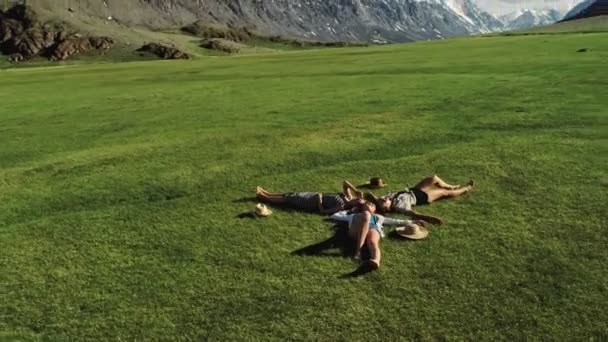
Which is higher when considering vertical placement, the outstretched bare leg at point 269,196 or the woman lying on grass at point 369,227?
the woman lying on grass at point 369,227

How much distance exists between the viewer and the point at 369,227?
446 inches

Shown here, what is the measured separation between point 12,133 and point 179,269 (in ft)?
59.0

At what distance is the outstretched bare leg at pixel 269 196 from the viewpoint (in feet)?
44.4

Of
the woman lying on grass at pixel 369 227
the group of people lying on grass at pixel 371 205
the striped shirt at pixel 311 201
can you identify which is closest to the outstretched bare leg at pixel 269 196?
the group of people lying on grass at pixel 371 205

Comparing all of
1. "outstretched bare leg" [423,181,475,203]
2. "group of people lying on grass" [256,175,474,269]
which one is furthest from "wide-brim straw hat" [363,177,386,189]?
"outstretched bare leg" [423,181,475,203]

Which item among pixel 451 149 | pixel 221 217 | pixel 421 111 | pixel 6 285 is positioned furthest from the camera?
pixel 421 111

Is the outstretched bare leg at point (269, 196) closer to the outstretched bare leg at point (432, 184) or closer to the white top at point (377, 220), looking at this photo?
the white top at point (377, 220)

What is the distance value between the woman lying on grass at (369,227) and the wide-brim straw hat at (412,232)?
5.0 inches

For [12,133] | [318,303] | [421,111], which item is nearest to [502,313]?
[318,303]

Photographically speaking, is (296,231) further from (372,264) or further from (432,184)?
(432,184)

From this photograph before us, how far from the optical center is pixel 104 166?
59.1 ft

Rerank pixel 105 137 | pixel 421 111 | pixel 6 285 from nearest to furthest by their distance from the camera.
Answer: pixel 6 285 → pixel 105 137 → pixel 421 111

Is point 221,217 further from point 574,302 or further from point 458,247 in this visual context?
point 574,302

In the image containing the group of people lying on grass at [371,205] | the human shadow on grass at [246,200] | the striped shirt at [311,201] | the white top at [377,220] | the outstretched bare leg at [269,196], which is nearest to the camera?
the group of people lying on grass at [371,205]
